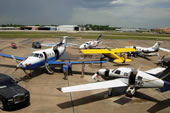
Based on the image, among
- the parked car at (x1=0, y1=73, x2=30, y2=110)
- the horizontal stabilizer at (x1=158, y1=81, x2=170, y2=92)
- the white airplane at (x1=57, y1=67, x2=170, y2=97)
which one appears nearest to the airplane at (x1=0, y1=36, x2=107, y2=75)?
the parked car at (x1=0, y1=73, x2=30, y2=110)

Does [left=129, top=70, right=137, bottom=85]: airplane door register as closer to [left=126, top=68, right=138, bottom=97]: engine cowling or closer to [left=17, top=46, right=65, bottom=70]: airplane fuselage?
[left=126, top=68, right=138, bottom=97]: engine cowling

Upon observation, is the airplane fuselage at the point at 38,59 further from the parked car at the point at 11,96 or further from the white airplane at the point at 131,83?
the white airplane at the point at 131,83

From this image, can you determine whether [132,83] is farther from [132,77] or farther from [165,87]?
[165,87]

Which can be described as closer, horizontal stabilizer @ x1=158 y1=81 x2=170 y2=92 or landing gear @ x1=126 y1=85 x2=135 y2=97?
horizontal stabilizer @ x1=158 y1=81 x2=170 y2=92

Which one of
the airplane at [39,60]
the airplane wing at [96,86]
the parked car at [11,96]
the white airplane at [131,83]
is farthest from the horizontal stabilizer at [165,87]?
the parked car at [11,96]

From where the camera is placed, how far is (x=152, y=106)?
1159 cm

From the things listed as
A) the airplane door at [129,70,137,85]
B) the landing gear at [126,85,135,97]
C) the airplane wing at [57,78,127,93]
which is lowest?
the landing gear at [126,85,135,97]

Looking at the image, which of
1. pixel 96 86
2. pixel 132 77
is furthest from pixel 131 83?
pixel 96 86

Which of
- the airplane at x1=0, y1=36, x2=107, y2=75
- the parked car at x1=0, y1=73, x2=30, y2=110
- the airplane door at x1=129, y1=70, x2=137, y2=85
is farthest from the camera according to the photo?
the airplane at x1=0, y1=36, x2=107, y2=75

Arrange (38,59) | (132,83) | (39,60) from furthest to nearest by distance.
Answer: (39,60) < (38,59) < (132,83)

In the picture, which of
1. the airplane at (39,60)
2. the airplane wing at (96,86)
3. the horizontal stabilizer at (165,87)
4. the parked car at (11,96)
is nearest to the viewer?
the parked car at (11,96)

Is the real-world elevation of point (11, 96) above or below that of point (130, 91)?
above

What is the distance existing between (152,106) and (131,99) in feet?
5.48

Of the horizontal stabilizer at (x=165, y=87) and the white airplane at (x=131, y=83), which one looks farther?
the white airplane at (x=131, y=83)
